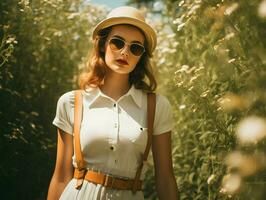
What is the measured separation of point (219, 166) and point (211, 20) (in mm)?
978

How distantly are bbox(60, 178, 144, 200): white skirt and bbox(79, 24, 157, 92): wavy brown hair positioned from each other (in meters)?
0.51

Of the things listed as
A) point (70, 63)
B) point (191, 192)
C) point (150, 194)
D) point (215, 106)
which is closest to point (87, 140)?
point (215, 106)

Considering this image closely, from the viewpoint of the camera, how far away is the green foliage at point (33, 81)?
4.20 m

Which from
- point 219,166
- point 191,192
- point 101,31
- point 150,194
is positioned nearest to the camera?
point 101,31

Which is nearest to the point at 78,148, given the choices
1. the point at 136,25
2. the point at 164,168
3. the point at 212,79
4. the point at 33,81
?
the point at 164,168

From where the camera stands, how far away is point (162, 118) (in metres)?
2.13

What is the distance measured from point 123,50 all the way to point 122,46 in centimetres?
3

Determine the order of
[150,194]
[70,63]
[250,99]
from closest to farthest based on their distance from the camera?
1. [250,99]
2. [150,194]
3. [70,63]

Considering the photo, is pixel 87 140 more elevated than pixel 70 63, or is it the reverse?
pixel 70 63

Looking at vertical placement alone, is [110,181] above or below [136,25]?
below

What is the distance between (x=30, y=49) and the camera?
16.0ft

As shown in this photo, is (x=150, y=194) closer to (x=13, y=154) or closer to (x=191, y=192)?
(x=191, y=192)

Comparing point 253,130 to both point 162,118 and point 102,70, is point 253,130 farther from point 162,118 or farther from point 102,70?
point 102,70

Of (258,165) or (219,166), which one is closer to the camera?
(258,165)
